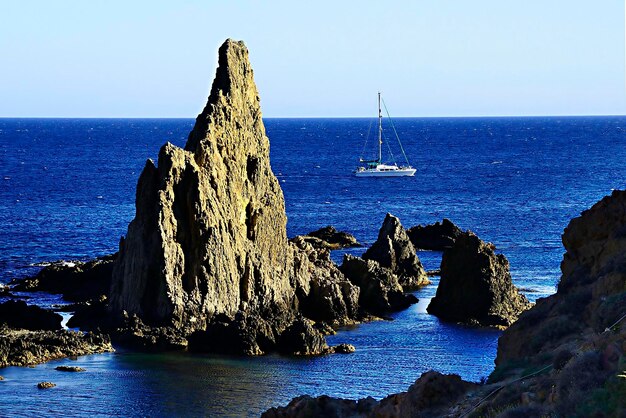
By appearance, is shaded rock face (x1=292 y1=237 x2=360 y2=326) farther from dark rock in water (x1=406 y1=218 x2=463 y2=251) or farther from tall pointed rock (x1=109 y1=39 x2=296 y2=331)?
dark rock in water (x1=406 y1=218 x2=463 y2=251)

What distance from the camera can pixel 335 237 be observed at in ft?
343

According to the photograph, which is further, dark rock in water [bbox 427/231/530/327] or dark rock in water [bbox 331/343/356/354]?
dark rock in water [bbox 427/231/530/327]

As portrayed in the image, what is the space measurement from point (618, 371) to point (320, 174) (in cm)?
17339

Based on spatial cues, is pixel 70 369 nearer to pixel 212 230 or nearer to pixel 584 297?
pixel 212 230

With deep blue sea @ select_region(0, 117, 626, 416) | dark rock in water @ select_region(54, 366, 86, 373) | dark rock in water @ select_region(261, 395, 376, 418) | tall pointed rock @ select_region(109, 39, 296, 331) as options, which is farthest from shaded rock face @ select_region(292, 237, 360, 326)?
dark rock in water @ select_region(261, 395, 376, 418)

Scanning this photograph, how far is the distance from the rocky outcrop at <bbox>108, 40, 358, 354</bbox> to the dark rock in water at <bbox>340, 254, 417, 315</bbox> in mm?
1736

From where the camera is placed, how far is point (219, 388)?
52406 mm

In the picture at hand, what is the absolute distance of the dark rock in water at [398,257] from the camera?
276ft

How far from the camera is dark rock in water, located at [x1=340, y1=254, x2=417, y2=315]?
2884 inches

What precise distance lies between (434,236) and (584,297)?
70858mm

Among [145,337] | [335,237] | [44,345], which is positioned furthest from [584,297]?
[335,237]

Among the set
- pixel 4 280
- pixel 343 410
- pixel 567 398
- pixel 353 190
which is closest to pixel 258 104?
pixel 4 280

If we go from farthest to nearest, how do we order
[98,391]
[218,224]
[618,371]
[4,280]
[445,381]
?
[4,280], [218,224], [98,391], [445,381], [618,371]

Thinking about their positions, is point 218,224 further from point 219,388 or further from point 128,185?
point 128,185
